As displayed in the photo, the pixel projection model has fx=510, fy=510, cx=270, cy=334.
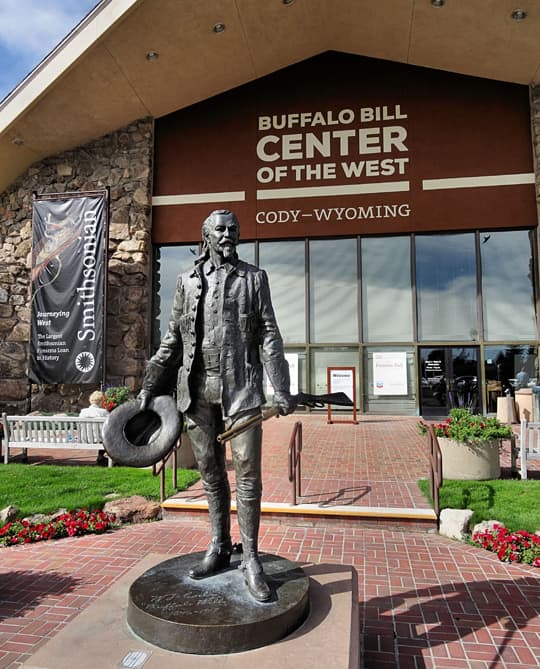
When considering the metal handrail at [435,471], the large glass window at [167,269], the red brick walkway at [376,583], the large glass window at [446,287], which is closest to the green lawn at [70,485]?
the red brick walkway at [376,583]

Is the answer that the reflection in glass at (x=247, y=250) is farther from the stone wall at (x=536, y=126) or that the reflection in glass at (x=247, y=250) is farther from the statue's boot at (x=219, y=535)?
the statue's boot at (x=219, y=535)

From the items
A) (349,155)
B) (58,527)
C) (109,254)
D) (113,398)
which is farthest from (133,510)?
(349,155)

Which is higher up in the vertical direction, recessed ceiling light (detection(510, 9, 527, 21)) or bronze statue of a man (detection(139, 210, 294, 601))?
recessed ceiling light (detection(510, 9, 527, 21))

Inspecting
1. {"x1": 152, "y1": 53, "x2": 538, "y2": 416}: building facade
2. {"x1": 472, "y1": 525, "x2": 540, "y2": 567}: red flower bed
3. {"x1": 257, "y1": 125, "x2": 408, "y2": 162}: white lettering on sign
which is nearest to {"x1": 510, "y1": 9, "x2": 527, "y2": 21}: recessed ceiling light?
{"x1": 152, "y1": 53, "x2": 538, "y2": 416}: building facade

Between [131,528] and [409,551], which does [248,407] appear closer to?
[409,551]

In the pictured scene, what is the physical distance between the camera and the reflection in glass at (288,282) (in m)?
15.1

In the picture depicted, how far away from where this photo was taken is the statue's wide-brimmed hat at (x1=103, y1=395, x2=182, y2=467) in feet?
10.1

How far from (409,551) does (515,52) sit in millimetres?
13381

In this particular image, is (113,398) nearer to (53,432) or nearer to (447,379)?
(53,432)

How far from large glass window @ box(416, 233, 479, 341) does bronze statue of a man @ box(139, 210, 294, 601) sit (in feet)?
39.3

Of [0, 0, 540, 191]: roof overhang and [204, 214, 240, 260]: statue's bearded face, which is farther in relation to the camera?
[0, 0, 540, 191]: roof overhang

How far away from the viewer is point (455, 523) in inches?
209

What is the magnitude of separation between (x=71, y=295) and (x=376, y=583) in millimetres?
12099

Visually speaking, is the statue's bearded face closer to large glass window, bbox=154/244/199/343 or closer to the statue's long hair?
the statue's long hair
